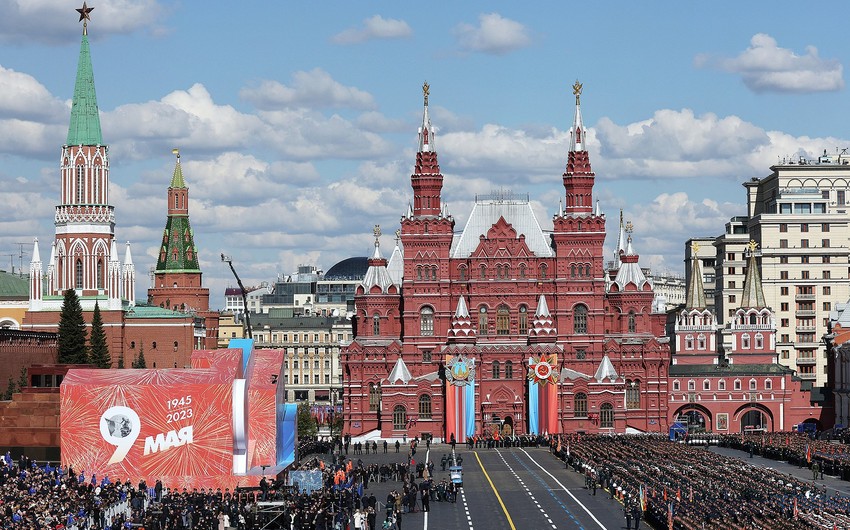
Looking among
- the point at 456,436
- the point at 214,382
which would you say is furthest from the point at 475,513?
the point at 456,436

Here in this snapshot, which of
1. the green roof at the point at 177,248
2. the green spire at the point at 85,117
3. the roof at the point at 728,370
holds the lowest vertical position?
the roof at the point at 728,370

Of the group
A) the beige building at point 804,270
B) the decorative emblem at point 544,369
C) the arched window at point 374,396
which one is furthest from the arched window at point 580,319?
the beige building at point 804,270

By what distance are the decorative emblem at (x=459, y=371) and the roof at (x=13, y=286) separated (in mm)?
47674

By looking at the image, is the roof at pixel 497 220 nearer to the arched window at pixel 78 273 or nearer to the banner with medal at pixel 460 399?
the banner with medal at pixel 460 399

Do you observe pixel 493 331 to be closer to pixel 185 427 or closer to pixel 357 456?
pixel 357 456

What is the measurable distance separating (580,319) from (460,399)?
11.2 meters

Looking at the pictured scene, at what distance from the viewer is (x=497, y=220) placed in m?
128

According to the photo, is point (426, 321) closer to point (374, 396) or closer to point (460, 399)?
point (374, 396)

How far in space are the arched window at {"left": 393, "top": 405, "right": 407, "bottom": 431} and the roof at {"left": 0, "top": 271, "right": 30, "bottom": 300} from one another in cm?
4439

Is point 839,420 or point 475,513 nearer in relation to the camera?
point 475,513

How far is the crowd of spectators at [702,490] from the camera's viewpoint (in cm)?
6084

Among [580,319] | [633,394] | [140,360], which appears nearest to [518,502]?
[580,319]

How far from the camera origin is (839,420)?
134000mm

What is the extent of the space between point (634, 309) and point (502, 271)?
10.4 meters
